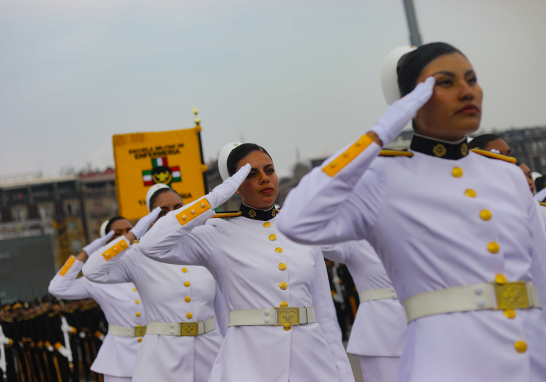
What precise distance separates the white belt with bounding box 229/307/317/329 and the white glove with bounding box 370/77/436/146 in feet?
5.72

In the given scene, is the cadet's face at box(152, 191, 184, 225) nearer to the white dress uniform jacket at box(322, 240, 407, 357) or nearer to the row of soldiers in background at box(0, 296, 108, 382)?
the white dress uniform jacket at box(322, 240, 407, 357)

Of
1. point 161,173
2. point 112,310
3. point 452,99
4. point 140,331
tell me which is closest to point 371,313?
point 140,331

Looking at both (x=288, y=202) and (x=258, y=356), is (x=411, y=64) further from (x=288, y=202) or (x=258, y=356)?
(x=258, y=356)

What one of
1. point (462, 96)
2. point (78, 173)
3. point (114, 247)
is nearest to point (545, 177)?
point (114, 247)

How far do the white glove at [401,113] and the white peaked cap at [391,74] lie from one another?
369 mm

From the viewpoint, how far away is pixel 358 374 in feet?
29.8

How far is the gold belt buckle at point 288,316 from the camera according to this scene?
3.70 meters

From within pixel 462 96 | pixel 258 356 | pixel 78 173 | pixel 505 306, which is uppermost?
pixel 78 173

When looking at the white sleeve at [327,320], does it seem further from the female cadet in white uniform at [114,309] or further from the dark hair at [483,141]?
the female cadet in white uniform at [114,309]

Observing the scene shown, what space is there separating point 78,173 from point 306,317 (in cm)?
7618

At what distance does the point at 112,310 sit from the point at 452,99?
18.4ft

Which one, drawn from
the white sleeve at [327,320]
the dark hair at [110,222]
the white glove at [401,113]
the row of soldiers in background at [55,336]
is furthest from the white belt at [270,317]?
the row of soldiers in background at [55,336]

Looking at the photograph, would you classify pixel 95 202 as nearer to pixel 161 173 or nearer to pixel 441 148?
pixel 161 173

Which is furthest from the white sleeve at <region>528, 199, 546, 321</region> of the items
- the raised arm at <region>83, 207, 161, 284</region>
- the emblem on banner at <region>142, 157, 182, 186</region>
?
the emblem on banner at <region>142, 157, 182, 186</region>
